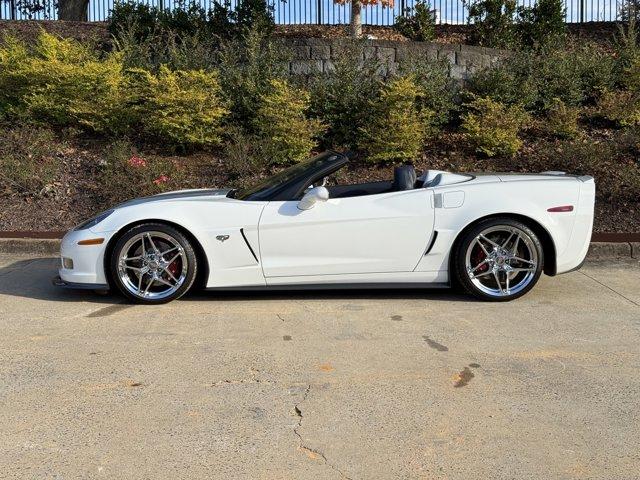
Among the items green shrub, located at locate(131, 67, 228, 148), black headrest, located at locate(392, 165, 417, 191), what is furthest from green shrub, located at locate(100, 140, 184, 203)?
black headrest, located at locate(392, 165, 417, 191)

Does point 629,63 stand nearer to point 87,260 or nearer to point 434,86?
point 434,86

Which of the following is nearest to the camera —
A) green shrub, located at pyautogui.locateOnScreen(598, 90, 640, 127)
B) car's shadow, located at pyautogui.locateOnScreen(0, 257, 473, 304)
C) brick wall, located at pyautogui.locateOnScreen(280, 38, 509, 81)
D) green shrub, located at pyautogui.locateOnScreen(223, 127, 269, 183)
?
car's shadow, located at pyautogui.locateOnScreen(0, 257, 473, 304)

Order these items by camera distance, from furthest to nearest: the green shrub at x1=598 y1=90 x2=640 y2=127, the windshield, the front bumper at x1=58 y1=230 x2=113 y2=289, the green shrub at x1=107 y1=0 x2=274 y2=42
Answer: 1. the green shrub at x1=107 y1=0 x2=274 y2=42
2. the green shrub at x1=598 y1=90 x2=640 y2=127
3. the windshield
4. the front bumper at x1=58 y1=230 x2=113 y2=289

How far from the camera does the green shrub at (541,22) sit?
13672 mm

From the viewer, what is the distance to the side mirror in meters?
5.46

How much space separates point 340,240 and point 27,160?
6228 mm

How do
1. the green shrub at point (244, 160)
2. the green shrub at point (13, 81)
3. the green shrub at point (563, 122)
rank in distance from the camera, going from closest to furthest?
the green shrub at point (244, 160) → the green shrub at point (563, 122) → the green shrub at point (13, 81)

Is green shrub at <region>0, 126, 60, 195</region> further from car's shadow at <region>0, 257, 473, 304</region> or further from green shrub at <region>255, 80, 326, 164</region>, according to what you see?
car's shadow at <region>0, 257, 473, 304</region>

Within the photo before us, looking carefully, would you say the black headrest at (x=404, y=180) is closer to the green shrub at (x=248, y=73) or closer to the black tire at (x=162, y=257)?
the black tire at (x=162, y=257)

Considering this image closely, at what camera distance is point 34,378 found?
156 inches

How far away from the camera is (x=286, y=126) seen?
32.7 feet

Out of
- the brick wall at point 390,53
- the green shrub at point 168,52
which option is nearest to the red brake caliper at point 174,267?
the green shrub at point 168,52

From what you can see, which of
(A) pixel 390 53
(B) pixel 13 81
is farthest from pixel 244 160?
(B) pixel 13 81

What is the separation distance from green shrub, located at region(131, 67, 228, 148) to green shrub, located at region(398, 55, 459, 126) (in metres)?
2.95
